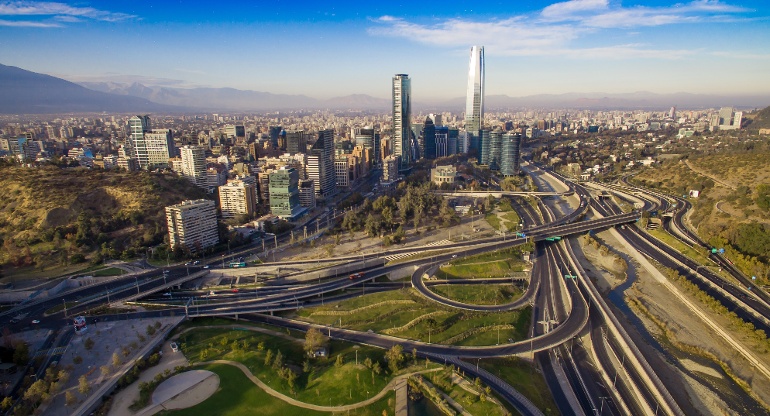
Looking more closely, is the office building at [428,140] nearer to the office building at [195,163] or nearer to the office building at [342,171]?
the office building at [342,171]

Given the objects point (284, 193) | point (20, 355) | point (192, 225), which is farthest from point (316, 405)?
point (284, 193)

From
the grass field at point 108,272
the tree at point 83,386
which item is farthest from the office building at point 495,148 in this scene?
the tree at point 83,386

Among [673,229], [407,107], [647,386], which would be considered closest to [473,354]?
[647,386]

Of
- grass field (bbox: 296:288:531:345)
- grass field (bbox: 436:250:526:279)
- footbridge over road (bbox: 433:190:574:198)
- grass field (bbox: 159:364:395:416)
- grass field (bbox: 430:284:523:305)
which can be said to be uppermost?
footbridge over road (bbox: 433:190:574:198)

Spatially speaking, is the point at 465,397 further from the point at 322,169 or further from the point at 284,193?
the point at 322,169

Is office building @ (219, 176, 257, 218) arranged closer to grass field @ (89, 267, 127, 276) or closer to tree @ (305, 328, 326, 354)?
grass field @ (89, 267, 127, 276)

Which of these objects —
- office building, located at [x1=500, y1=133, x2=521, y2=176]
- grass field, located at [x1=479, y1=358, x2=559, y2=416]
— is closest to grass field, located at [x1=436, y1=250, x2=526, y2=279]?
grass field, located at [x1=479, y1=358, x2=559, y2=416]
